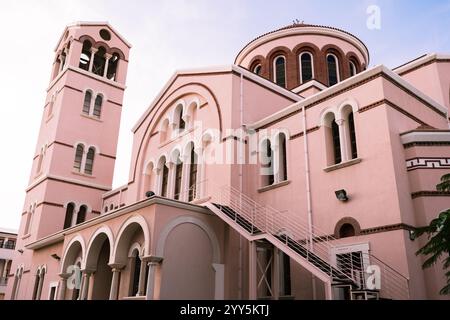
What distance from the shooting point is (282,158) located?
48.6 feet

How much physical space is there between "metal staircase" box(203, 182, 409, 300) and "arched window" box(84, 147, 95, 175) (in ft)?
38.5

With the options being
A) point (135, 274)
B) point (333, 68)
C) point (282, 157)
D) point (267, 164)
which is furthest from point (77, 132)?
point (333, 68)

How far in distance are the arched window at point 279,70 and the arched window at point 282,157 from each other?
8.04 metres

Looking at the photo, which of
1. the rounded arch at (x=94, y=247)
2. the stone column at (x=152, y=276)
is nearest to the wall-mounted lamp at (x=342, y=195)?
the stone column at (x=152, y=276)

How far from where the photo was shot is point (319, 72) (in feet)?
72.9

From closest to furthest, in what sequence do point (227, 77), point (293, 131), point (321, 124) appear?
point (321, 124) → point (293, 131) → point (227, 77)

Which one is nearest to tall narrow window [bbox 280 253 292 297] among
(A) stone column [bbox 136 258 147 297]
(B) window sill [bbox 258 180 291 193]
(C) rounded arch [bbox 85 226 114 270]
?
(B) window sill [bbox 258 180 291 193]

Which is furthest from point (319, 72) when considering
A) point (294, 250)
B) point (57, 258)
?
point (57, 258)

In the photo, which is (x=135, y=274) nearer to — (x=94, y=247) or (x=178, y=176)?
(x=94, y=247)

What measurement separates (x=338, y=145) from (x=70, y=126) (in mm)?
16597

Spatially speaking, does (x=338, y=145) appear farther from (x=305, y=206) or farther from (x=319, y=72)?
(x=319, y=72)

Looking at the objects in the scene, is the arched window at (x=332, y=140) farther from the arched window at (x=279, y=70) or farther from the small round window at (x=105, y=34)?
the small round window at (x=105, y=34)

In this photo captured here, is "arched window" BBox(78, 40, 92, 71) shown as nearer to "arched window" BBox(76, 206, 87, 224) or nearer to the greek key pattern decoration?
"arched window" BBox(76, 206, 87, 224)

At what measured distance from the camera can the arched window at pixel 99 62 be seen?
89.6ft
